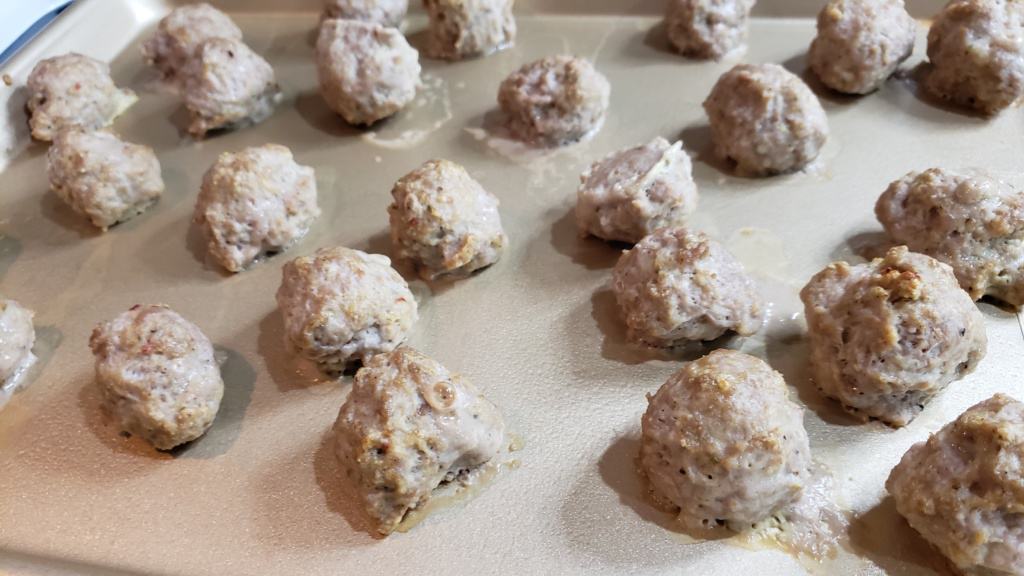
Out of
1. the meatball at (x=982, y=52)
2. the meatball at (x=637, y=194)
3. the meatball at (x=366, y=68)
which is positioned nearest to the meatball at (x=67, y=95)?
the meatball at (x=366, y=68)

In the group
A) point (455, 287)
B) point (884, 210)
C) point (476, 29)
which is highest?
point (476, 29)

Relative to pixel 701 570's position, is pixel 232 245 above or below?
above

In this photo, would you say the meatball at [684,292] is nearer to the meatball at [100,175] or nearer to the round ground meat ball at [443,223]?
the round ground meat ball at [443,223]

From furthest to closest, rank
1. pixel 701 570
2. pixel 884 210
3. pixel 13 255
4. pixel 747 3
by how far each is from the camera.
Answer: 1. pixel 747 3
2. pixel 13 255
3. pixel 884 210
4. pixel 701 570

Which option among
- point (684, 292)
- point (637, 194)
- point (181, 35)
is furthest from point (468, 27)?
point (684, 292)

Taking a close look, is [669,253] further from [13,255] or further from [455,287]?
[13,255]

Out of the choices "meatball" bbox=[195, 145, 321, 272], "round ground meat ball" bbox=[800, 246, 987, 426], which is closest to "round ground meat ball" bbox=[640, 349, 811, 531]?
"round ground meat ball" bbox=[800, 246, 987, 426]

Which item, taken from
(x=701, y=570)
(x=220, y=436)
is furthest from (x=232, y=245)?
(x=701, y=570)

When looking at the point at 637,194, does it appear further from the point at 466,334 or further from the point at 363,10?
the point at 363,10
